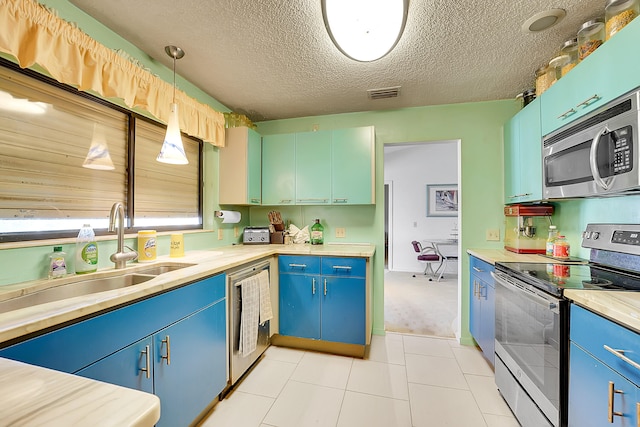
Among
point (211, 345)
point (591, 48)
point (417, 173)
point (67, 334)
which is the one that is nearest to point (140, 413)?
point (67, 334)

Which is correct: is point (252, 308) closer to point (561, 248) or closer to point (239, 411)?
point (239, 411)

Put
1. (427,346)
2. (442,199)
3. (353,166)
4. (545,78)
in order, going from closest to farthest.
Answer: (545,78), (427,346), (353,166), (442,199)

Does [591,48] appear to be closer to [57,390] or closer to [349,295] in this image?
[349,295]

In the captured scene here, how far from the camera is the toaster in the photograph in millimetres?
2773

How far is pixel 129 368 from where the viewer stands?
1080 millimetres

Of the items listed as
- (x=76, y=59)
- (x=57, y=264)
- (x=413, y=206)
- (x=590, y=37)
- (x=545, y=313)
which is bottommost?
(x=545, y=313)

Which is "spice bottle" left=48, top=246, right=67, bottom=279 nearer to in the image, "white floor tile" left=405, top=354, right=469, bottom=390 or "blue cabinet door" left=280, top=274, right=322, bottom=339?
"blue cabinet door" left=280, top=274, right=322, bottom=339

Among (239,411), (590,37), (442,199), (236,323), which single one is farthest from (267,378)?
(442,199)

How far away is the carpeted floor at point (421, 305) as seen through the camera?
285cm

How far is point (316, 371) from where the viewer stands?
203 cm

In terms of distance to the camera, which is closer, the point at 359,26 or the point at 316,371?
the point at 359,26

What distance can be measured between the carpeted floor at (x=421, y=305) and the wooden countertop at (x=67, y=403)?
2756 mm

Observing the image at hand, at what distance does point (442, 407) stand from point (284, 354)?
4.12ft

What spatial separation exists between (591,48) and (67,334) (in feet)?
9.17
